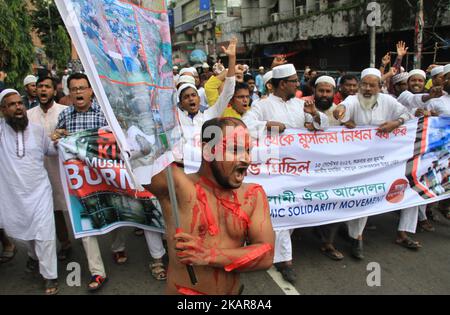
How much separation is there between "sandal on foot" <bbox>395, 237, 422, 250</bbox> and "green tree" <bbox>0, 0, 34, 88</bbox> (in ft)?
19.6

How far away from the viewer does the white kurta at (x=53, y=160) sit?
157 inches

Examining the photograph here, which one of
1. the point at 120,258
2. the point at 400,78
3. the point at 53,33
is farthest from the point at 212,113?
the point at 53,33

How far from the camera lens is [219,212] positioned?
5.74 feet

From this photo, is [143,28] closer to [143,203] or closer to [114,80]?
[114,80]

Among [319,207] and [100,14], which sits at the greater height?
[100,14]

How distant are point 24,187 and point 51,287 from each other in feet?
2.96

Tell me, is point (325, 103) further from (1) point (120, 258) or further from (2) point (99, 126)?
(1) point (120, 258)

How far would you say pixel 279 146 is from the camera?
388 cm

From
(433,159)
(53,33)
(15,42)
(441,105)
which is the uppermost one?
(53,33)

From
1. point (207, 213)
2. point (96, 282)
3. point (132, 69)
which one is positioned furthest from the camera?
point (96, 282)

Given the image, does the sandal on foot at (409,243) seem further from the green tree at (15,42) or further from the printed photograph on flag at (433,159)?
the green tree at (15,42)

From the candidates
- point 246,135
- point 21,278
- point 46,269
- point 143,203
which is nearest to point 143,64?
point 246,135

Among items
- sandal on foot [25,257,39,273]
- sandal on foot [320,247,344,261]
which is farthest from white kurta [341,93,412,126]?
sandal on foot [25,257,39,273]

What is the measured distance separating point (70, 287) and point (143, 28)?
2986 millimetres
